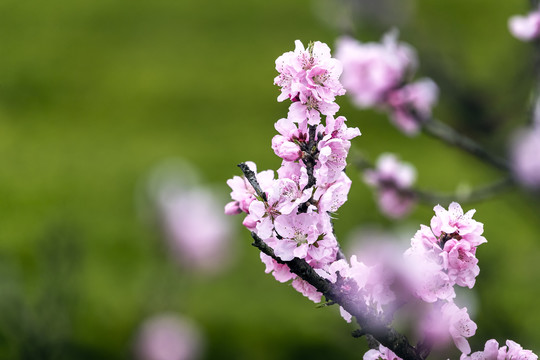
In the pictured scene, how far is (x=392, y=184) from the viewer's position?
2.36 meters

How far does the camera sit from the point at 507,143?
3086 millimetres

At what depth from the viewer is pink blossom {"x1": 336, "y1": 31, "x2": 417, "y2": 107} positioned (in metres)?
2.26

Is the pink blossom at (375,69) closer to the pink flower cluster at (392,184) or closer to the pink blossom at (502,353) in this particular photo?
the pink flower cluster at (392,184)

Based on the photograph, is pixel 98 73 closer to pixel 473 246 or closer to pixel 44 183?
pixel 44 183

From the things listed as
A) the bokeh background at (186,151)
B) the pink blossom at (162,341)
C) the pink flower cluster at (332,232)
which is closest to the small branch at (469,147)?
the bokeh background at (186,151)

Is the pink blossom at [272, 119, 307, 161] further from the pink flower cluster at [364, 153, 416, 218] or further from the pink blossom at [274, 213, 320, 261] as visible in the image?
the pink flower cluster at [364, 153, 416, 218]

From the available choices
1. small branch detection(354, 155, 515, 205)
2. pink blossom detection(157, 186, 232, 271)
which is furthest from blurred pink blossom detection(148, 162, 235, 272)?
small branch detection(354, 155, 515, 205)

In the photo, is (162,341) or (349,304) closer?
(349,304)

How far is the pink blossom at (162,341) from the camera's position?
1.51 meters

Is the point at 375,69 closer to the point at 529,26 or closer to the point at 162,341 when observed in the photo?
the point at 529,26

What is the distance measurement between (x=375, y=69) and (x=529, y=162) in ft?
1.98

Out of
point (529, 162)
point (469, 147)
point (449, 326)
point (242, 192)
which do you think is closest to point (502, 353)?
point (449, 326)

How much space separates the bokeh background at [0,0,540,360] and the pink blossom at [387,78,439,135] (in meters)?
0.29

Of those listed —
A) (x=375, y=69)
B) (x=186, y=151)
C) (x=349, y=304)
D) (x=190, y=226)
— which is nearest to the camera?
(x=349, y=304)
